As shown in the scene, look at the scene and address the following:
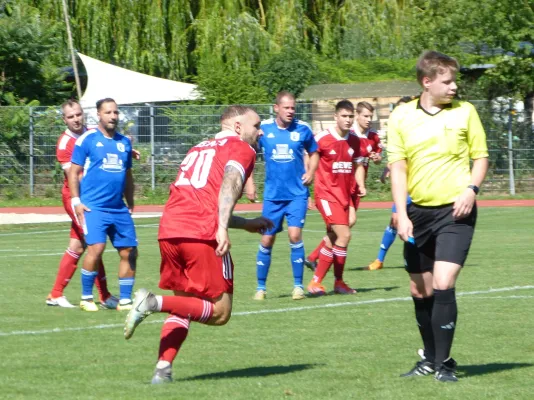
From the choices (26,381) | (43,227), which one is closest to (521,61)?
(43,227)

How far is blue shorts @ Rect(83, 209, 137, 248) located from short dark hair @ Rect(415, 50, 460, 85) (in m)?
4.77

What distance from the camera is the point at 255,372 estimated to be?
7633 millimetres

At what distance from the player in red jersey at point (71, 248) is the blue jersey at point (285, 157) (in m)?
2.03

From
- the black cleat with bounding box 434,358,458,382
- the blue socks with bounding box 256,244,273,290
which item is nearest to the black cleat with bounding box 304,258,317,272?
the blue socks with bounding box 256,244,273,290

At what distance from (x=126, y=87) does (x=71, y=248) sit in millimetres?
22272

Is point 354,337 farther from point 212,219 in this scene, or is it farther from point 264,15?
point 264,15

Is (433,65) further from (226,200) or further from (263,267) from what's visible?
(263,267)

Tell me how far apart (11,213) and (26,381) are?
67.6ft

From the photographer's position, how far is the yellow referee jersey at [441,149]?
711cm

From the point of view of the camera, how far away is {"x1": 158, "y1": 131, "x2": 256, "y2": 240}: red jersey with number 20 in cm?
713

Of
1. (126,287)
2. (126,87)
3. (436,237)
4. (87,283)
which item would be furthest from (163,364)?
(126,87)

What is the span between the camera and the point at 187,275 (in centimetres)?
724

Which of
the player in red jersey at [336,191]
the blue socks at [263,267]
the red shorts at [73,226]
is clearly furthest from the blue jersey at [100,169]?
the player in red jersey at [336,191]

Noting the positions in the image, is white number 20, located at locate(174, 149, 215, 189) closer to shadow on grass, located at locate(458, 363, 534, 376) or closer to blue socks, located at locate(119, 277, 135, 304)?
shadow on grass, located at locate(458, 363, 534, 376)
